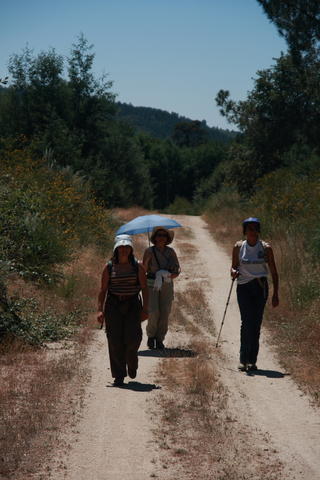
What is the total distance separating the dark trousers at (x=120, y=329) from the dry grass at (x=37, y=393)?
17.8 inches

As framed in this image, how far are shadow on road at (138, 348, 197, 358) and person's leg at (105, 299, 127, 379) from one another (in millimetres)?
1810

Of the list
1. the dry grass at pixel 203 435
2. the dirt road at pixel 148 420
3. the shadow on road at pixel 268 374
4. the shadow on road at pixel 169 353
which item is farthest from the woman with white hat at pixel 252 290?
the shadow on road at pixel 169 353

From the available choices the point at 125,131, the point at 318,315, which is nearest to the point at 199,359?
the point at 318,315

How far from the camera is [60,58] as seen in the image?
116ft

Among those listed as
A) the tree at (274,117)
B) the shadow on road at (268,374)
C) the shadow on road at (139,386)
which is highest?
the tree at (274,117)

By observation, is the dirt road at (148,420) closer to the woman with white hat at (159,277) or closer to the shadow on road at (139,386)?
the shadow on road at (139,386)

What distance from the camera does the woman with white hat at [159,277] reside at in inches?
426

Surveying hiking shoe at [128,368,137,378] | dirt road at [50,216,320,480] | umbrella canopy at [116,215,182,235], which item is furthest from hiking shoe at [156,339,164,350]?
hiking shoe at [128,368,137,378]

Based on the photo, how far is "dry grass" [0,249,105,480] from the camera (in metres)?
5.76

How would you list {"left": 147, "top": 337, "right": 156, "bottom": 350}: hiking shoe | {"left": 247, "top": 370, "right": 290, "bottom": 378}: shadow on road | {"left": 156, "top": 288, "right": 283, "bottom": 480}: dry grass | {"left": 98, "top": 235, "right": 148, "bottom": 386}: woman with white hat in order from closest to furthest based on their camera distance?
{"left": 156, "top": 288, "right": 283, "bottom": 480}: dry grass → {"left": 98, "top": 235, "right": 148, "bottom": 386}: woman with white hat → {"left": 247, "top": 370, "right": 290, "bottom": 378}: shadow on road → {"left": 147, "top": 337, "right": 156, "bottom": 350}: hiking shoe

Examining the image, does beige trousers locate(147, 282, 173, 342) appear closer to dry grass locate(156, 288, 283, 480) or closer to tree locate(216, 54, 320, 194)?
dry grass locate(156, 288, 283, 480)

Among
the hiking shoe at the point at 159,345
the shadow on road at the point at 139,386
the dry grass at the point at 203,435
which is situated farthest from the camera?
the hiking shoe at the point at 159,345

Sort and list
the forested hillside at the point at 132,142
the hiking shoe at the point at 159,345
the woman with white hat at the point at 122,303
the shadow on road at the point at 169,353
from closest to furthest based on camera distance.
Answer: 1. the woman with white hat at the point at 122,303
2. the shadow on road at the point at 169,353
3. the hiking shoe at the point at 159,345
4. the forested hillside at the point at 132,142

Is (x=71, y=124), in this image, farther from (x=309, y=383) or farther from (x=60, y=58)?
(x=309, y=383)
